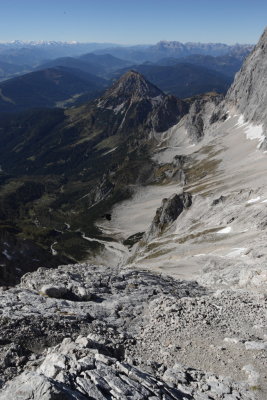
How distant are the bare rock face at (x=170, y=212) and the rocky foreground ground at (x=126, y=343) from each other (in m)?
103

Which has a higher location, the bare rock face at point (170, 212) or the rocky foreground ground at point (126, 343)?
the rocky foreground ground at point (126, 343)

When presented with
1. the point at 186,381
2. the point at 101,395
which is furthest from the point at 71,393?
the point at 186,381

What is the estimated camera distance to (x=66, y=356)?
2192 cm

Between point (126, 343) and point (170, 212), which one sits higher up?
point (126, 343)

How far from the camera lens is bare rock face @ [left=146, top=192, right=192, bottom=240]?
146 m

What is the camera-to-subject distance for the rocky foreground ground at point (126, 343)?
19969 mm

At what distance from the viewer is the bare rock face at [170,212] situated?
479 feet

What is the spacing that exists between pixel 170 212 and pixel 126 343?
121057 mm

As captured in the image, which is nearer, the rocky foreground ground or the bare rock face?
the rocky foreground ground

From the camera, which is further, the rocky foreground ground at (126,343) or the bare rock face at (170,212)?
the bare rock face at (170,212)

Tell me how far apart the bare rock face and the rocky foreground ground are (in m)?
103

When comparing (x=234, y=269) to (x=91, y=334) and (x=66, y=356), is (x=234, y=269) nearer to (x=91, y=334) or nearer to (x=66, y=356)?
(x=91, y=334)

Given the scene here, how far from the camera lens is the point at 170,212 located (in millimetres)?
148375

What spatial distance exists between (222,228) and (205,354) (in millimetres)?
69768
